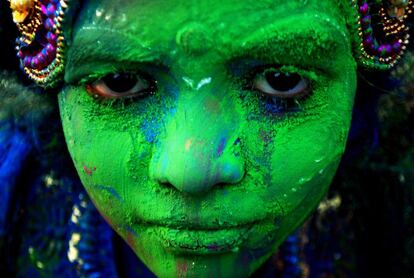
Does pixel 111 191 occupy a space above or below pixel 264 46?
below

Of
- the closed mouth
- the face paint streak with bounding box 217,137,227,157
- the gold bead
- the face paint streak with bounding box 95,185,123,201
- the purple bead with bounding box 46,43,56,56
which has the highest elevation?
the gold bead

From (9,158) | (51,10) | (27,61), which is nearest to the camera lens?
(51,10)

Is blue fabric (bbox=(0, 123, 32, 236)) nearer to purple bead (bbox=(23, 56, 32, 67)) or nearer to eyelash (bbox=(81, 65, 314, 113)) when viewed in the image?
purple bead (bbox=(23, 56, 32, 67))

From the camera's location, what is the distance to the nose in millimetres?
988

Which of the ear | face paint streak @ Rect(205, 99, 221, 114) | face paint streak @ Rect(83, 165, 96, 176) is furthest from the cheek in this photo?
the ear

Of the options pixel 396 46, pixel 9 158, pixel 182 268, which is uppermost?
pixel 396 46

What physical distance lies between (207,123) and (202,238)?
→ 0.65 ft

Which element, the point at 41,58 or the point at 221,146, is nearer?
the point at 221,146

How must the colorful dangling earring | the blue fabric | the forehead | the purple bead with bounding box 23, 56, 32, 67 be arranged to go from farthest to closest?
the blue fabric < the purple bead with bounding box 23, 56, 32, 67 < the colorful dangling earring < the forehead

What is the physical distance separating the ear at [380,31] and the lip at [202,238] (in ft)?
1.21

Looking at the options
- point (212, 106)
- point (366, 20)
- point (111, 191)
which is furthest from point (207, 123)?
point (366, 20)

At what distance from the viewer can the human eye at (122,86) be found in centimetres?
106

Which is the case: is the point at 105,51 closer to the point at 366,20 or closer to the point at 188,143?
the point at 188,143

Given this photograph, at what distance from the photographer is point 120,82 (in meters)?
1.08
